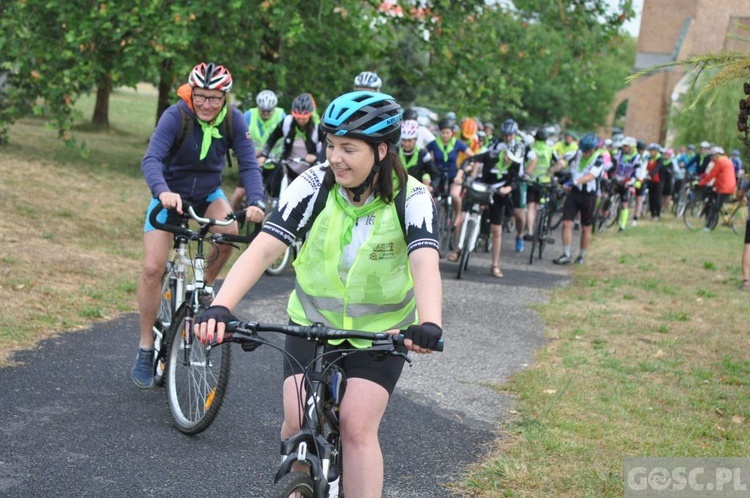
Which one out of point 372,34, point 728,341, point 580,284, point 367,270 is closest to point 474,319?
point 728,341

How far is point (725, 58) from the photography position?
586 cm

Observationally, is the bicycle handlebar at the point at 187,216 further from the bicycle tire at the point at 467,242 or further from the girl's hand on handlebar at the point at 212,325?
the bicycle tire at the point at 467,242

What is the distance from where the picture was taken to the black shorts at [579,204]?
49.1 ft

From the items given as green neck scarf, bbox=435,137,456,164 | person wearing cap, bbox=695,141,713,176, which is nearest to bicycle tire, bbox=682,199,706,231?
person wearing cap, bbox=695,141,713,176

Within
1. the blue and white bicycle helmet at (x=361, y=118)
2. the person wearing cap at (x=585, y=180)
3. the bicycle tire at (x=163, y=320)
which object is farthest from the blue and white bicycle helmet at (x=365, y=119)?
the person wearing cap at (x=585, y=180)

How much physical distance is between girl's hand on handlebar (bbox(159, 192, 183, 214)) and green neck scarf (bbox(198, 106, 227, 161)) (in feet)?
2.09

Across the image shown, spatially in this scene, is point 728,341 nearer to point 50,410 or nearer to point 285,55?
point 50,410

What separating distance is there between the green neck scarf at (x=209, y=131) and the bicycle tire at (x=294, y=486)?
125 inches

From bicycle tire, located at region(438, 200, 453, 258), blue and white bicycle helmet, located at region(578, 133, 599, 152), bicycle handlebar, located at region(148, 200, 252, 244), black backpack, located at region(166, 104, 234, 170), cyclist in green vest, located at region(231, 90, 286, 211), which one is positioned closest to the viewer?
bicycle handlebar, located at region(148, 200, 252, 244)

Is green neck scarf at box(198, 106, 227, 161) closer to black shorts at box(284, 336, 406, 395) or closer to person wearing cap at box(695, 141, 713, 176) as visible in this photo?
black shorts at box(284, 336, 406, 395)

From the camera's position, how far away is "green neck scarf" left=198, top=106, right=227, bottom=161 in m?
5.99

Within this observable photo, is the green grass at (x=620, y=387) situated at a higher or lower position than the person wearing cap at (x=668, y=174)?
lower

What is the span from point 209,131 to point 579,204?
997cm

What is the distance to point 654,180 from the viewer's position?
2727 centimetres
